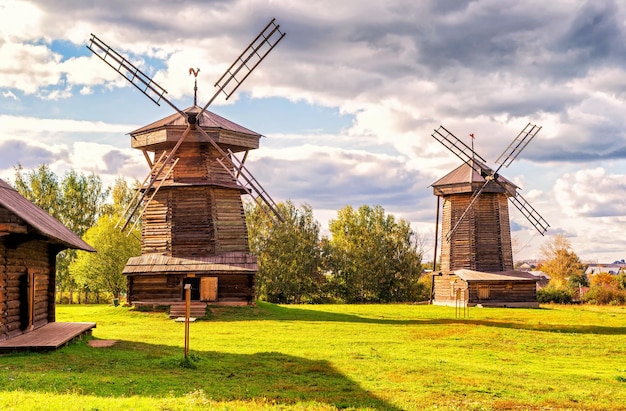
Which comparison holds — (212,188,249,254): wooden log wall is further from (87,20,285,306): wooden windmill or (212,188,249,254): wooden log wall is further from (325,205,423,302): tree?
(325,205,423,302): tree

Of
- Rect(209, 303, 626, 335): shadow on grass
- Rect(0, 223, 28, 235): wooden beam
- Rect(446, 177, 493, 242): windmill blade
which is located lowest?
Rect(209, 303, 626, 335): shadow on grass

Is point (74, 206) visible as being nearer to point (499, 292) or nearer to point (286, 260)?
point (286, 260)

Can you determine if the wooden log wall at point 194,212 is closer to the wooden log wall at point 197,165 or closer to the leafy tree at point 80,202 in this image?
the wooden log wall at point 197,165

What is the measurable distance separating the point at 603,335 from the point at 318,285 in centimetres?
3858

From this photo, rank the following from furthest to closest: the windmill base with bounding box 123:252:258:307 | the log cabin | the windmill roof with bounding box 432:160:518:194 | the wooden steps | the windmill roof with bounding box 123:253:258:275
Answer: the windmill roof with bounding box 432:160:518:194 → the log cabin → the windmill base with bounding box 123:252:258:307 → the windmill roof with bounding box 123:253:258:275 → the wooden steps

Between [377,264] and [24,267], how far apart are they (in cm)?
4858

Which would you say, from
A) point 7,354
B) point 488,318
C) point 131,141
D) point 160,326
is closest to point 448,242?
point 488,318

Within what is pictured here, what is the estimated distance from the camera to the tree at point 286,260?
218 feet

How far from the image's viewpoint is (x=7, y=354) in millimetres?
18938

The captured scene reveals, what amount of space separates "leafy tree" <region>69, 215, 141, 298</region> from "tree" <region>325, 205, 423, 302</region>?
21.3 metres

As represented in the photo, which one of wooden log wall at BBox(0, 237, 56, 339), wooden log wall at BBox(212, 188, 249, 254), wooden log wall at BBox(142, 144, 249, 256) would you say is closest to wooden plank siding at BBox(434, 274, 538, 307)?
wooden log wall at BBox(212, 188, 249, 254)

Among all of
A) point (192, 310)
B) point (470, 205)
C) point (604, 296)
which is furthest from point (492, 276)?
point (192, 310)

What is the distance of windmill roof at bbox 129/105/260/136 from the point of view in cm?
4091

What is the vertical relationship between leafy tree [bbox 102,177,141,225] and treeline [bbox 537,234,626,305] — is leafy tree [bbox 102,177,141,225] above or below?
above
